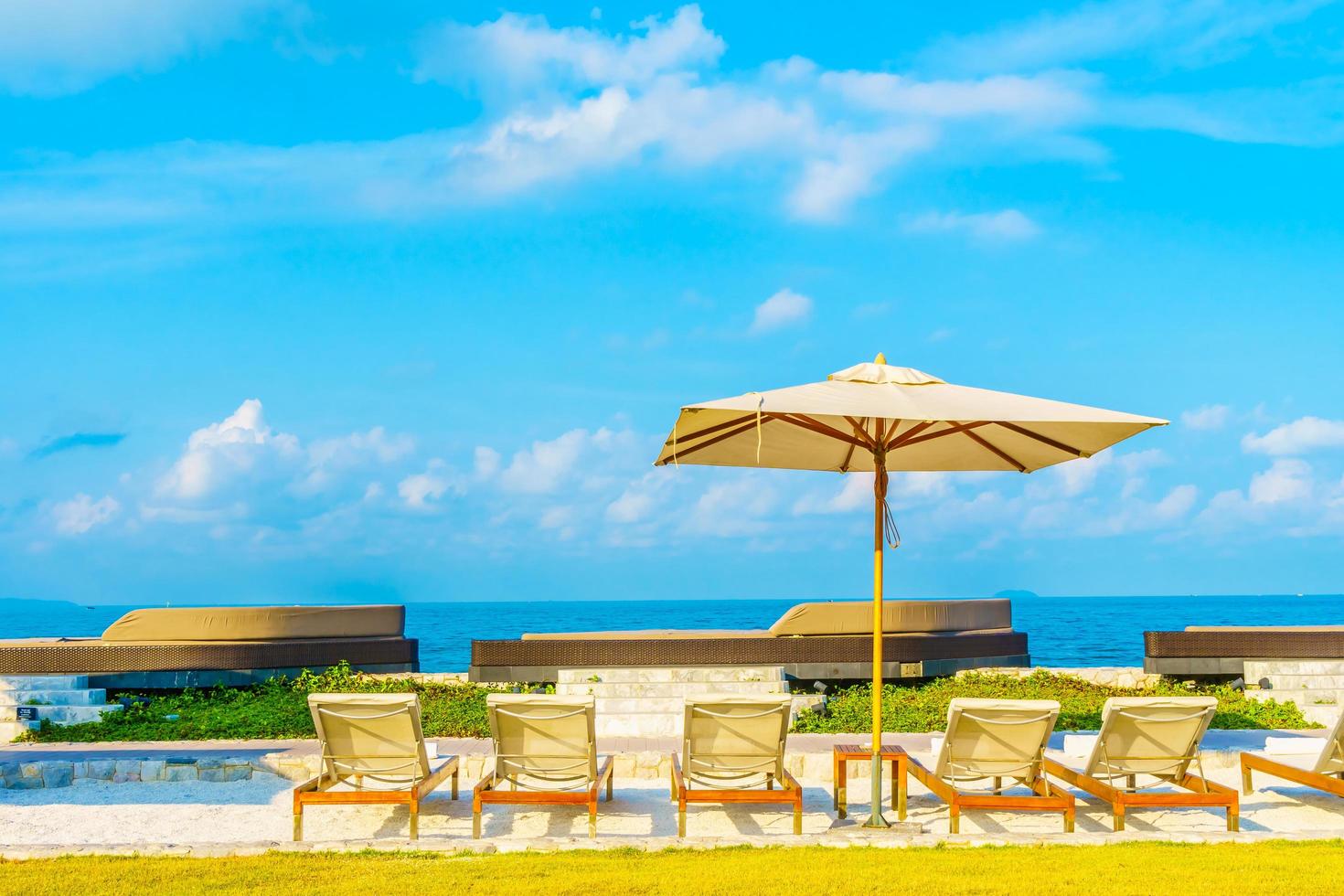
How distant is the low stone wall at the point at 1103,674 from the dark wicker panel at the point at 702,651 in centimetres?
75

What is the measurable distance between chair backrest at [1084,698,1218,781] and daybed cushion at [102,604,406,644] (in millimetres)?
9419

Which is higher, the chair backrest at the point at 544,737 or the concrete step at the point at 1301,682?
the chair backrest at the point at 544,737

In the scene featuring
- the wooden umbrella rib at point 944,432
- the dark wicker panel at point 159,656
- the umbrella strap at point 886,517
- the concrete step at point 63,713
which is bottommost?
the concrete step at point 63,713

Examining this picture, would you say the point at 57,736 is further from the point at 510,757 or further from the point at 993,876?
the point at 993,876

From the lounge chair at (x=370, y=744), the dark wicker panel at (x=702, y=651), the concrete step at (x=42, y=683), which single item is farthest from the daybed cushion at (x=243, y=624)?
the lounge chair at (x=370, y=744)

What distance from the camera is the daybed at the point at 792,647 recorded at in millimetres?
12180

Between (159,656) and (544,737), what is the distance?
7.40 metres

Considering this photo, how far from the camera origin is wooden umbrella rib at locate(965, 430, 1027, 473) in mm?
7582

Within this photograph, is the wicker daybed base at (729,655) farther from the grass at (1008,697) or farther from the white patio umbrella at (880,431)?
the white patio umbrella at (880,431)

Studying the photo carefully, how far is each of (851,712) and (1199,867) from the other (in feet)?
19.9

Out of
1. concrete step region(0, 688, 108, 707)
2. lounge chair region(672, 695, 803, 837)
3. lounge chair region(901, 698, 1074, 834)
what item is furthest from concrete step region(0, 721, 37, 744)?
lounge chair region(901, 698, 1074, 834)

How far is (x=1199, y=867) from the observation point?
513 cm

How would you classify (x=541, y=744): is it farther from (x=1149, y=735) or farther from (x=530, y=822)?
(x=1149, y=735)

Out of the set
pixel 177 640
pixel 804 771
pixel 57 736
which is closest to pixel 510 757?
pixel 804 771
